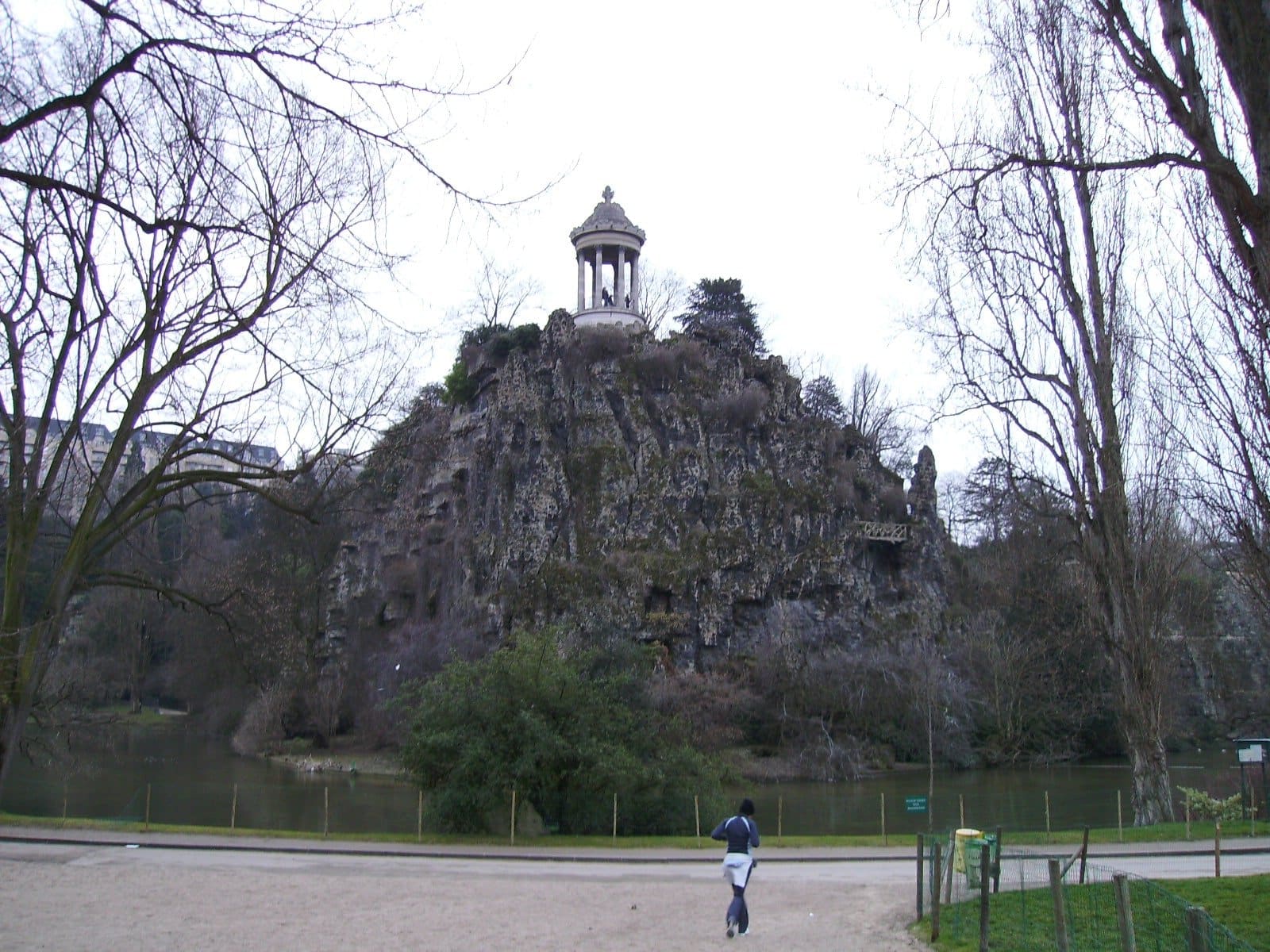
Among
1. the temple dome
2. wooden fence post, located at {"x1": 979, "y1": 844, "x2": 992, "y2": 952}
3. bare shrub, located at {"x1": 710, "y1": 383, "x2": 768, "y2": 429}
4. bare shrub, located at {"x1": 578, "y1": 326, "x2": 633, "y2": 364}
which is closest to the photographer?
wooden fence post, located at {"x1": 979, "y1": 844, "x2": 992, "y2": 952}

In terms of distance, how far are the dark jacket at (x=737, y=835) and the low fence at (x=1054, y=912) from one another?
1963mm

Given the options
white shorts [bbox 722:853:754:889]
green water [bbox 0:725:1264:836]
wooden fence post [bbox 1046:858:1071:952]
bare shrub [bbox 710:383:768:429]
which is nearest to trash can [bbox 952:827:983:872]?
white shorts [bbox 722:853:754:889]

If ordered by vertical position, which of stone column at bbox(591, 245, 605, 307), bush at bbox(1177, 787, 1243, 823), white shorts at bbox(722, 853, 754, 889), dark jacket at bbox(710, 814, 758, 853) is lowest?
bush at bbox(1177, 787, 1243, 823)

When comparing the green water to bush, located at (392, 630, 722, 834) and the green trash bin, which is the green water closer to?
bush, located at (392, 630, 722, 834)

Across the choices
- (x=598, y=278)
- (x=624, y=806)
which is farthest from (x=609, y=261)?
(x=624, y=806)

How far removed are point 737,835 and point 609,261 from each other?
56.2m

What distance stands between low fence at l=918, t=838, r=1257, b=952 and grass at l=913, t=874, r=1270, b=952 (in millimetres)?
15

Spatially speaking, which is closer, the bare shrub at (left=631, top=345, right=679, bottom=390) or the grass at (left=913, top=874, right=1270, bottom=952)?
the grass at (left=913, top=874, right=1270, bottom=952)

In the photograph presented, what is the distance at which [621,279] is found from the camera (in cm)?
6444

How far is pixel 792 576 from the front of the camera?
54.5 meters

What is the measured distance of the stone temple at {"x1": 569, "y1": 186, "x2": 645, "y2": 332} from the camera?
62.4 metres

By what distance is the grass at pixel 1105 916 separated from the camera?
9.48 metres

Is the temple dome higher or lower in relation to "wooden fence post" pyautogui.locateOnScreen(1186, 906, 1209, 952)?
higher

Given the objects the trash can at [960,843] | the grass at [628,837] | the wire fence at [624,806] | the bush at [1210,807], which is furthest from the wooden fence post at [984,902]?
the bush at [1210,807]
